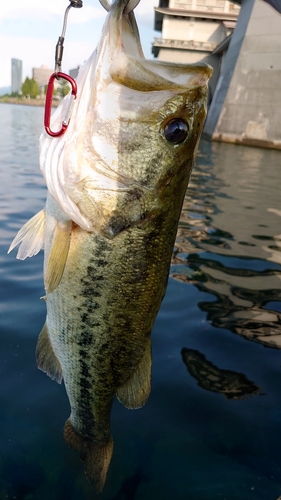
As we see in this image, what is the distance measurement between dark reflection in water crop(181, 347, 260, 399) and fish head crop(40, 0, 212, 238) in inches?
89.4

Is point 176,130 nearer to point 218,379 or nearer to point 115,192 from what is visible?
point 115,192

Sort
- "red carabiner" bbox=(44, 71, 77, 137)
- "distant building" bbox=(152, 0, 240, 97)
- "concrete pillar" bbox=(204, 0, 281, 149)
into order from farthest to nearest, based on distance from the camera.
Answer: "distant building" bbox=(152, 0, 240, 97)
"concrete pillar" bbox=(204, 0, 281, 149)
"red carabiner" bbox=(44, 71, 77, 137)

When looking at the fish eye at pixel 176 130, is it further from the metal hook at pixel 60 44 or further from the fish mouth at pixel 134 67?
the metal hook at pixel 60 44

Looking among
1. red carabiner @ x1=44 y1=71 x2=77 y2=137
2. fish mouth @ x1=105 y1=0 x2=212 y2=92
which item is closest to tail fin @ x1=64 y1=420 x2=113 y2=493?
red carabiner @ x1=44 y1=71 x2=77 y2=137

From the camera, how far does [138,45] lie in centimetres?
203

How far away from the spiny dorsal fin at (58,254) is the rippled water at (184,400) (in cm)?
152

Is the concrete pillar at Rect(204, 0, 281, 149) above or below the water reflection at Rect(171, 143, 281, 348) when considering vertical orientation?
above

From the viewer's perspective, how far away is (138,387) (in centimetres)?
246

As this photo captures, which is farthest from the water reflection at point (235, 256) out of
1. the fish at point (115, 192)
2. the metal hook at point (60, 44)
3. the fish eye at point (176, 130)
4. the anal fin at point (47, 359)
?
the metal hook at point (60, 44)

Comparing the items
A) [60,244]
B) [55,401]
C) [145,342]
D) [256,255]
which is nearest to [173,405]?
[55,401]

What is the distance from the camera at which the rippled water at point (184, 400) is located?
2912mm

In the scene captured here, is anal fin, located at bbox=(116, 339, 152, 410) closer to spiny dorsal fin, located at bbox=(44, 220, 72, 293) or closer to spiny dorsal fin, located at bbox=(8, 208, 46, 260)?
spiny dorsal fin, located at bbox=(44, 220, 72, 293)

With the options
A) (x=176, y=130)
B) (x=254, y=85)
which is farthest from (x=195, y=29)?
(x=176, y=130)

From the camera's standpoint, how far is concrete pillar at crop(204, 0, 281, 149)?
93.4 ft
